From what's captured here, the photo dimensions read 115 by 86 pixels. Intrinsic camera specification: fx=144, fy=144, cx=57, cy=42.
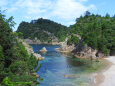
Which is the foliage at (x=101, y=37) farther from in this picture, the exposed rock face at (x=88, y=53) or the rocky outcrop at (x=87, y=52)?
the rocky outcrop at (x=87, y=52)

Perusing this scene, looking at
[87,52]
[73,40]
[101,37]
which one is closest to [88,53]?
[87,52]

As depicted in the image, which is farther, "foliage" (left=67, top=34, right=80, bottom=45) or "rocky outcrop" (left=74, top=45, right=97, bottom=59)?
"foliage" (left=67, top=34, right=80, bottom=45)

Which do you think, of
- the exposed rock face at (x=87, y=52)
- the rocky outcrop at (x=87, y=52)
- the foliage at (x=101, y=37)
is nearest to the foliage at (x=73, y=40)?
the foliage at (x=101, y=37)

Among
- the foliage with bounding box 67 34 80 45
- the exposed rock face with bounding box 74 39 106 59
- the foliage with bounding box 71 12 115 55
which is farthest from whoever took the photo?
the foliage with bounding box 67 34 80 45

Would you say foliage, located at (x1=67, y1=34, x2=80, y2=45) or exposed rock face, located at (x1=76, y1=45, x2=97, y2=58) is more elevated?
foliage, located at (x1=67, y1=34, x2=80, y2=45)

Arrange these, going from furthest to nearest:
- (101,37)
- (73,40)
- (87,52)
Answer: (73,40) < (101,37) < (87,52)

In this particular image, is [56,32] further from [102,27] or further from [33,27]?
[102,27]

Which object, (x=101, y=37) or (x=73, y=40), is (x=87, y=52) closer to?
(x=101, y=37)

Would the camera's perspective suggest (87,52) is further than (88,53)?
Yes

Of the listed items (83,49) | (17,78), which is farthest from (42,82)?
(83,49)

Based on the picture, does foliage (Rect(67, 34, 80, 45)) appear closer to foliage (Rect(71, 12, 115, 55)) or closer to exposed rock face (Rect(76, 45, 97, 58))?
foliage (Rect(71, 12, 115, 55))

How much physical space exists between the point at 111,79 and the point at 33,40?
153177 millimetres

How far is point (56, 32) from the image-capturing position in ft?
653

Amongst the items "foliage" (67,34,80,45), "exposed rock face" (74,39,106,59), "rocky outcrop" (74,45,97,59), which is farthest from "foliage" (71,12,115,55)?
"foliage" (67,34,80,45)
